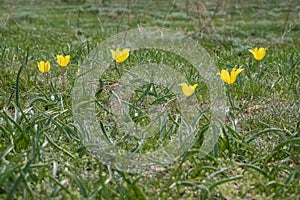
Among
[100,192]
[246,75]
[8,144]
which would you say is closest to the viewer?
[100,192]

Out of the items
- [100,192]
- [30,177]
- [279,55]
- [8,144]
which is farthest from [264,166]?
[279,55]

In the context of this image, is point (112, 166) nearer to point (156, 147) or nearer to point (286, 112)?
point (156, 147)

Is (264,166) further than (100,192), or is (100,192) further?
(264,166)

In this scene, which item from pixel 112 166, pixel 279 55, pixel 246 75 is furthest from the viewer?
pixel 279 55

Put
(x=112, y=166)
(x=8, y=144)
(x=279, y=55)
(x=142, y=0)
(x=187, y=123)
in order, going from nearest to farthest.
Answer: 1. (x=112, y=166)
2. (x=8, y=144)
3. (x=187, y=123)
4. (x=279, y=55)
5. (x=142, y=0)

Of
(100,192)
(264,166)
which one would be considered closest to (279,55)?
(264,166)

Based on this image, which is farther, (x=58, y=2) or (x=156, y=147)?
(x=58, y=2)

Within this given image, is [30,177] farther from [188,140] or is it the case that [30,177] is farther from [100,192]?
[188,140]

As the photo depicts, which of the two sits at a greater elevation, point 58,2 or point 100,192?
point 100,192

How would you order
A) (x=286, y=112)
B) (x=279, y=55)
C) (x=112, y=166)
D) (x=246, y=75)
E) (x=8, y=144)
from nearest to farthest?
(x=112, y=166), (x=8, y=144), (x=286, y=112), (x=246, y=75), (x=279, y=55)
